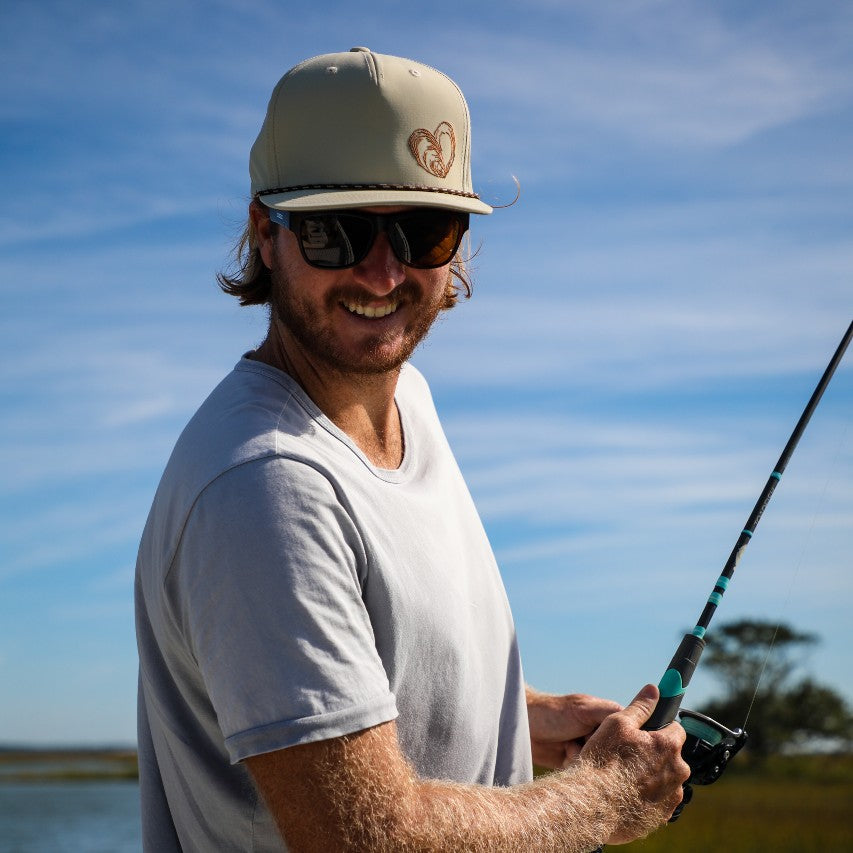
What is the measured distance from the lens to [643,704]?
2.68m

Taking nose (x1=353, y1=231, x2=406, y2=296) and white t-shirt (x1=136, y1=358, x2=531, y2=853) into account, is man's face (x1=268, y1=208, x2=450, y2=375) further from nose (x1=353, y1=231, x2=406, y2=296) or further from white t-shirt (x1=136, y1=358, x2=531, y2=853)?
white t-shirt (x1=136, y1=358, x2=531, y2=853)

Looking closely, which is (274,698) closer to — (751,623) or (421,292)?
(421,292)

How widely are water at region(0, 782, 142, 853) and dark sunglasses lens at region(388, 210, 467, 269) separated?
33.2 metres

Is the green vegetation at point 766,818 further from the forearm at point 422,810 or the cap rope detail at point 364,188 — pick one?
the cap rope detail at point 364,188

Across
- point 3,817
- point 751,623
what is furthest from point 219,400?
point 3,817

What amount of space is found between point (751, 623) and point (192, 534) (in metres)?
41.1

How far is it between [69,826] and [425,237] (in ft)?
180

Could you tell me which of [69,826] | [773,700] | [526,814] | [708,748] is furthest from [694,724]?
[69,826]

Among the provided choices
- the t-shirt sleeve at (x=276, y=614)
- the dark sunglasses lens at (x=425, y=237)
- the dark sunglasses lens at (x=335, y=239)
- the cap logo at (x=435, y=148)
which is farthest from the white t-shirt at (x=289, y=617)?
the cap logo at (x=435, y=148)

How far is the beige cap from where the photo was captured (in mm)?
2447

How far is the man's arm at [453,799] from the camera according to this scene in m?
1.97

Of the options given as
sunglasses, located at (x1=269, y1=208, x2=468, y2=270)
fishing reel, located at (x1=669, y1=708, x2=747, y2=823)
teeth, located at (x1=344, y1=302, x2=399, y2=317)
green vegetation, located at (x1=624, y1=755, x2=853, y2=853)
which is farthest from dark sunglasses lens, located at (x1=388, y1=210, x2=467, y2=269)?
green vegetation, located at (x1=624, y1=755, x2=853, y2=853)

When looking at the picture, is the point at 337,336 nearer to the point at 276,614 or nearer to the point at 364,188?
the point at 364,188

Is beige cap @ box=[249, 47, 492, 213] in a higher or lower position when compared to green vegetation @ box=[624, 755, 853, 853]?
higher
